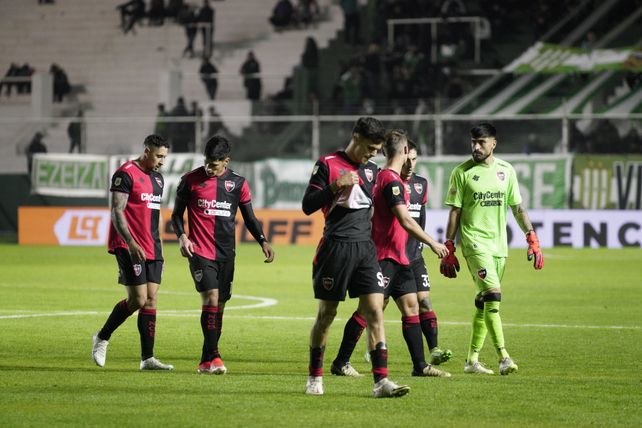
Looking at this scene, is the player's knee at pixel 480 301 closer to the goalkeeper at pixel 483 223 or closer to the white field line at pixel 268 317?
the goalkeeper at pixel 483 223

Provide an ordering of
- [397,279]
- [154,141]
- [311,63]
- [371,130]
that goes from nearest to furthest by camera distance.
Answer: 1. [371,130]
2. [397,279]
3. [154,141]
4. [311,63]

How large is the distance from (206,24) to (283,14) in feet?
9.39

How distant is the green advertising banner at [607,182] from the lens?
3128 centimetres

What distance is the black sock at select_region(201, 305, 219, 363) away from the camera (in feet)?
36.3

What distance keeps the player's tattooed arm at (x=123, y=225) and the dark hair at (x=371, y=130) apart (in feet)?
10.2

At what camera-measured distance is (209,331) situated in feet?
36.6

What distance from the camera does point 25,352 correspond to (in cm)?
1259

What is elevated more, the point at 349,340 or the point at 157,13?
the point at 157,13

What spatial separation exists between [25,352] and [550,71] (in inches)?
1087

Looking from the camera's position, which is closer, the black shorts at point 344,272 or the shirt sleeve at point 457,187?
the black shorts at point 344,272

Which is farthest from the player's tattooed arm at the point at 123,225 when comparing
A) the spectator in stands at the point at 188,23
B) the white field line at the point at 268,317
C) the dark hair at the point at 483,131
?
the spectator in stands at the point at 188,23

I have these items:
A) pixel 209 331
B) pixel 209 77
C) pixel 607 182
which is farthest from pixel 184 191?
pixel 209 77

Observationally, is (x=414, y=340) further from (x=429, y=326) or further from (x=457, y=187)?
(x=457, y=187)

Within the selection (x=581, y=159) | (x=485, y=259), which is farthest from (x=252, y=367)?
(x=581, y=159)
